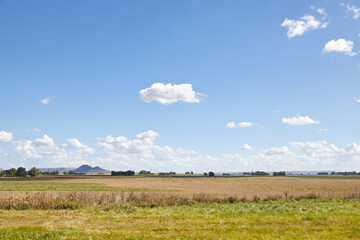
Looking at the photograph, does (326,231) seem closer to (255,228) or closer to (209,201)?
(255,228)

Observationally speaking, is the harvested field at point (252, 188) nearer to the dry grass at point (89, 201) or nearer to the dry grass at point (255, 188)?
the dry grass at point (255, 188)

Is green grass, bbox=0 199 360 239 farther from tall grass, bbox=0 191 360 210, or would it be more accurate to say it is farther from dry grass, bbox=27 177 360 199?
dry grass, bbox=27 177 360 199

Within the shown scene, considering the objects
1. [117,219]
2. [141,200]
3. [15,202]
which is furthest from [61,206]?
[117,219]

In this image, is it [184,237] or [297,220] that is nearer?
[184,237]

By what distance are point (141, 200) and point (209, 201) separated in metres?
8.99

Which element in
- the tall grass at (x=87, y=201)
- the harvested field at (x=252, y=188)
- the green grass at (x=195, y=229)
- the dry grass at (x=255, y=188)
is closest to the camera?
the green grass at (x=195, y=229)

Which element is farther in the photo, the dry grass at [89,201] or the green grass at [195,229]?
the dry grass at [89,201]

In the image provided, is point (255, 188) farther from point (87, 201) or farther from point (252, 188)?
point (87, 201)

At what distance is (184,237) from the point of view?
13.8m

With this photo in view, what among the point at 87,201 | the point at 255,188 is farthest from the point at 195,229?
the point at 255,188

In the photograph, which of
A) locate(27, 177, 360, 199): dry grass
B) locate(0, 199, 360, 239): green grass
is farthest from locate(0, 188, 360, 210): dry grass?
locate(27, 177, 360, 199): dry grass

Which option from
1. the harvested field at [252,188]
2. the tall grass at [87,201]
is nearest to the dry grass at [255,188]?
the harvested field at [252,188]

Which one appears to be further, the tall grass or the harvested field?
the harvested field

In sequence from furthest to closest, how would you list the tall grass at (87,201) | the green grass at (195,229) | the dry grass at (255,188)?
the dry grass at (255,188), the tall grass at (87,201), the green grass at (195,229)
